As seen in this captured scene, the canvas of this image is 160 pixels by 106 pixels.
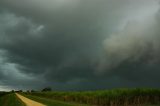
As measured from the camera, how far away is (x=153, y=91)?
232 ft

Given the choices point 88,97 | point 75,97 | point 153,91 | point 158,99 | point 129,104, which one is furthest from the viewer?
point 75,97

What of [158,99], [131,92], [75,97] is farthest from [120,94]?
[75,97]

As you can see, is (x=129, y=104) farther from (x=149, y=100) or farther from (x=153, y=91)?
(x=153, y=91)

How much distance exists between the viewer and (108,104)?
67.4 m

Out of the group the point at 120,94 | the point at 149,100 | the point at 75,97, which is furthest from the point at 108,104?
the point at 75,97

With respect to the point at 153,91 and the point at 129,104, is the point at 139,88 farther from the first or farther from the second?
the point at 129,104

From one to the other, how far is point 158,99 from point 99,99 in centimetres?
1274

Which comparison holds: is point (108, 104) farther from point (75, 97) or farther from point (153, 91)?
point (75, 97)

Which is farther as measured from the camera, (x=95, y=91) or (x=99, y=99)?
(x=95, y=91)

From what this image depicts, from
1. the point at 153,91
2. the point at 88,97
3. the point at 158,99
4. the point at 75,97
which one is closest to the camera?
the point at 158,99

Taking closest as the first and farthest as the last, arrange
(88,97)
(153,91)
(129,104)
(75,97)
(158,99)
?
(129,104)
(158,99)
(153,91)
(88,97)
(75,97)

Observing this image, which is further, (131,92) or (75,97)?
(75,97)

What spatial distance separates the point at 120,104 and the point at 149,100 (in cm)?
661

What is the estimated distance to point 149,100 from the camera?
65188 millimetres
